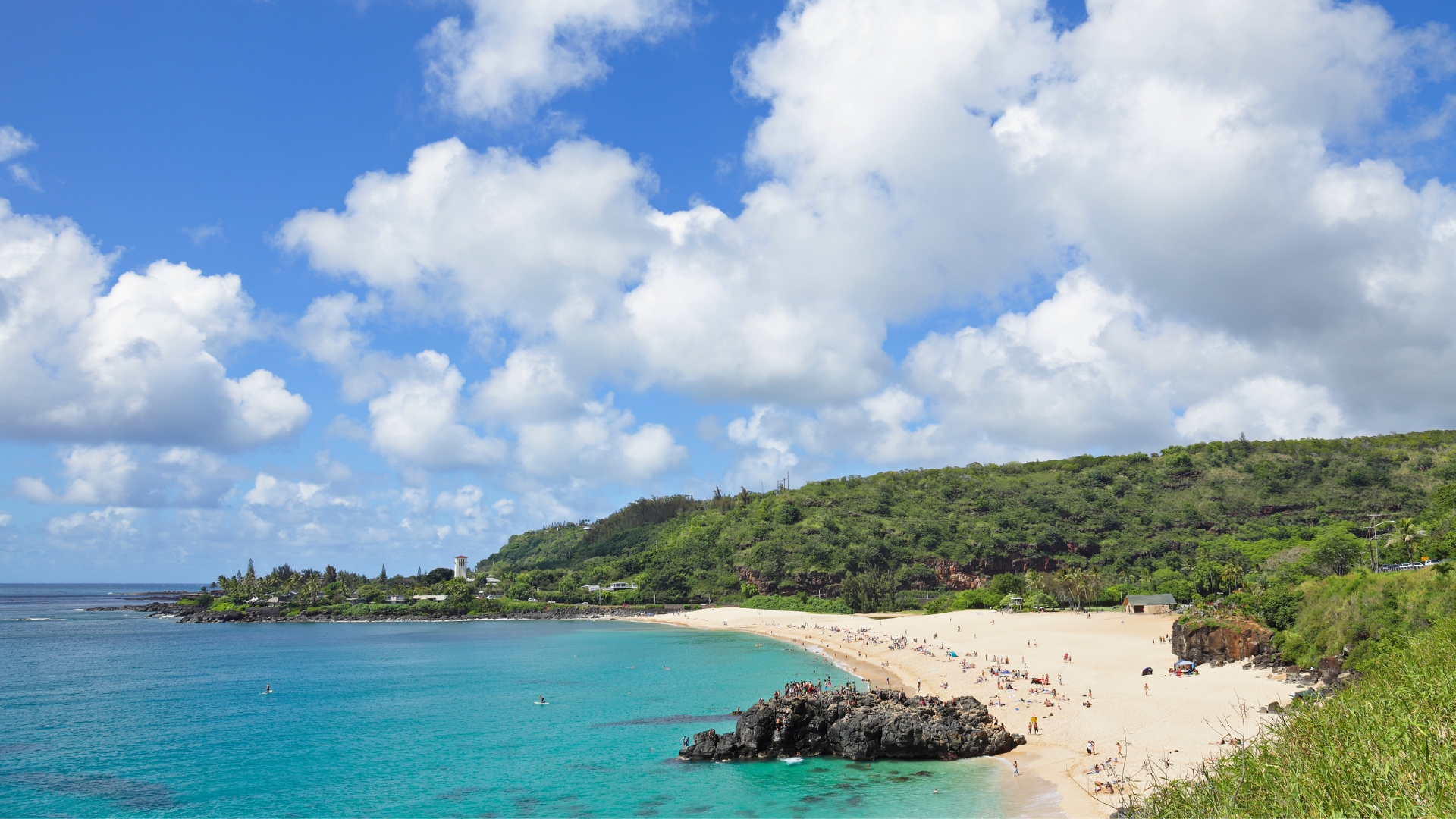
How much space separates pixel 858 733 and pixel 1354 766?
25.1m

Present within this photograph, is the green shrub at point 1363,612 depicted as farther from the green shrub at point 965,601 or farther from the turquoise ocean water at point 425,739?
the green shrub at point 965,601

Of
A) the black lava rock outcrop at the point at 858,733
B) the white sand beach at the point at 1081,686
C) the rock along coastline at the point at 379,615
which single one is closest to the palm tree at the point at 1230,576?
the white sand beach at the point at 1081,686

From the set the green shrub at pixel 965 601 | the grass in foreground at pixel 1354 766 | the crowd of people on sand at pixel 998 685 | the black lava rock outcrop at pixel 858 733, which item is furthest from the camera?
the green shrub at pixel 965 601

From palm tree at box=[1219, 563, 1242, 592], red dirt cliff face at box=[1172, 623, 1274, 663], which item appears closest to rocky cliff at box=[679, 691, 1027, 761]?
red dirt cliff face at box=[1172, 623, 1274, 663]

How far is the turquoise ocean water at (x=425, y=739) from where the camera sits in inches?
1210

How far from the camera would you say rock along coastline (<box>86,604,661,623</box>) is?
138 metres

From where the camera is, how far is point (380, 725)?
154 feet

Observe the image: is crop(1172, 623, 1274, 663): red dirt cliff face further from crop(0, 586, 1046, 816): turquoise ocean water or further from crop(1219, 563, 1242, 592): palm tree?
crop(1219, 563, 1242, 592): palm tree

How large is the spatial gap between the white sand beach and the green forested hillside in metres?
23.2

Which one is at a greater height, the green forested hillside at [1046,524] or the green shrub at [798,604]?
the green forested hillside at [1046,524]

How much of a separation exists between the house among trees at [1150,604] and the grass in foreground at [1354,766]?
68.2m

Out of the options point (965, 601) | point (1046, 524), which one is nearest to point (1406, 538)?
point (965, 601)

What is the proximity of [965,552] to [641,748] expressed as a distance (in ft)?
350

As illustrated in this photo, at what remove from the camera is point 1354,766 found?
12461 mm
